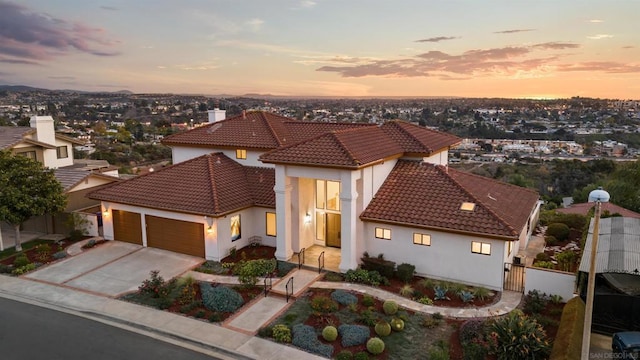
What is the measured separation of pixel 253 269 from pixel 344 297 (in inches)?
189

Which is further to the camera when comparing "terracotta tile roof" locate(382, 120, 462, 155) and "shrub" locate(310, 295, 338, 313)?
"terracotta tile roof" locate(382, 120, 462, 155)

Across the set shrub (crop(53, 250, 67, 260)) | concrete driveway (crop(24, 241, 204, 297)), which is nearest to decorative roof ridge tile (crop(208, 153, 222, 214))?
concrete driveway (crop(24, 241, 204, 297))

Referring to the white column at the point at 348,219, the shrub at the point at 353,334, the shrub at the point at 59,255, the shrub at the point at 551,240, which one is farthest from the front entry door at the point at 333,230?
the shrub at the point at 59,255

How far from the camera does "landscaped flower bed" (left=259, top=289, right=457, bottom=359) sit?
14.0 meters

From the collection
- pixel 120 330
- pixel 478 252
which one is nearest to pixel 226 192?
pixel 120 330

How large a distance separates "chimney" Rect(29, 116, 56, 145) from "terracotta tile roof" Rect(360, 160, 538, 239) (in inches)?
1069

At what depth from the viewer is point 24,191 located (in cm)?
2300

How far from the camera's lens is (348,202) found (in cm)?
1942

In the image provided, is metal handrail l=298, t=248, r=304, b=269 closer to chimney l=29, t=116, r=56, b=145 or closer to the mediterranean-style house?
the mediterranean-style house

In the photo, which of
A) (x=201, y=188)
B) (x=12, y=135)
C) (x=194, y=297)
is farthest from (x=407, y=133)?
(x=12, y=135)

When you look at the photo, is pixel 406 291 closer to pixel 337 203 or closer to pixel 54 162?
pixel 337 203

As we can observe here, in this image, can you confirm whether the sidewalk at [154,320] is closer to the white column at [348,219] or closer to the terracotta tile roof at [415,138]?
the white column at [348,219]

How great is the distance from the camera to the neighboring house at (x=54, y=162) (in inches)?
1081

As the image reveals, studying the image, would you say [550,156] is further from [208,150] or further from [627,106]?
[627,106]
